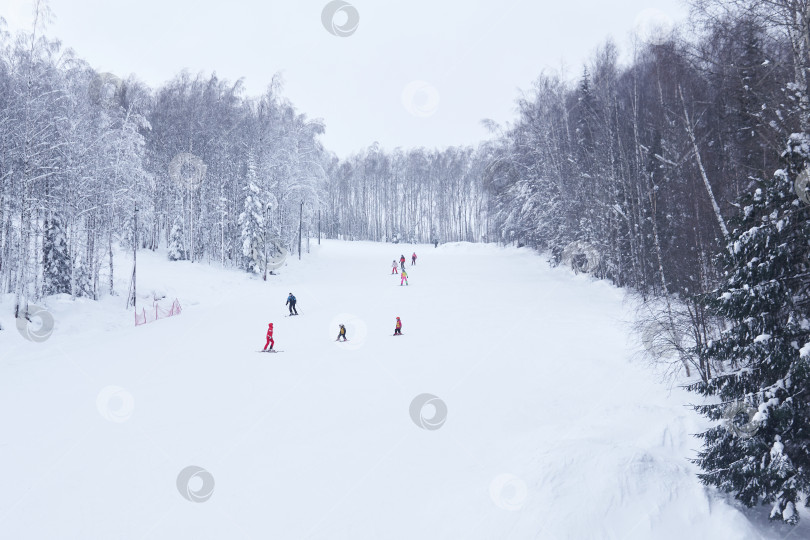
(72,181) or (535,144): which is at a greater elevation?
(535,144)

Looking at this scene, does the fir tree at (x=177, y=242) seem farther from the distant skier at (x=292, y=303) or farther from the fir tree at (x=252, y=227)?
the distant skier at (x=292, y=303)

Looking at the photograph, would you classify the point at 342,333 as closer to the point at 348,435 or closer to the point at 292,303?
the point at 292,303

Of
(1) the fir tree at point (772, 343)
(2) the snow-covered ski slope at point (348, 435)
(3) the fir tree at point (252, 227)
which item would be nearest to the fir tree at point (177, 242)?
(3) the fir tree at point (252, 227)

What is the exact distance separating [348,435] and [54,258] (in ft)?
57.0

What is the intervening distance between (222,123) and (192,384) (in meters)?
25.2

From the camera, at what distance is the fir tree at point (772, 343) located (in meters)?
4.79

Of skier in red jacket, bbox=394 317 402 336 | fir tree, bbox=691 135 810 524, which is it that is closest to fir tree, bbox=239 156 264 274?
skier in red jacket, bbox=394 317 402 336

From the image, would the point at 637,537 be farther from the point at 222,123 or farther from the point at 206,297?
the point at 222,123

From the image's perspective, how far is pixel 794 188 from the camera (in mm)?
4871

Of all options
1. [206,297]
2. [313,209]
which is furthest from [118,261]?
[313,209]

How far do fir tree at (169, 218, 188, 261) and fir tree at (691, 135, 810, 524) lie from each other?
29.2m

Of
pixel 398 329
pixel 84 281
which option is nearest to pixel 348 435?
pixel 398 329

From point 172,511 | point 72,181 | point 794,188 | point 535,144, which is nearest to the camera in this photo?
point 794,188

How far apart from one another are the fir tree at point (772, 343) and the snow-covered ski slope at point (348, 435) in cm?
75
